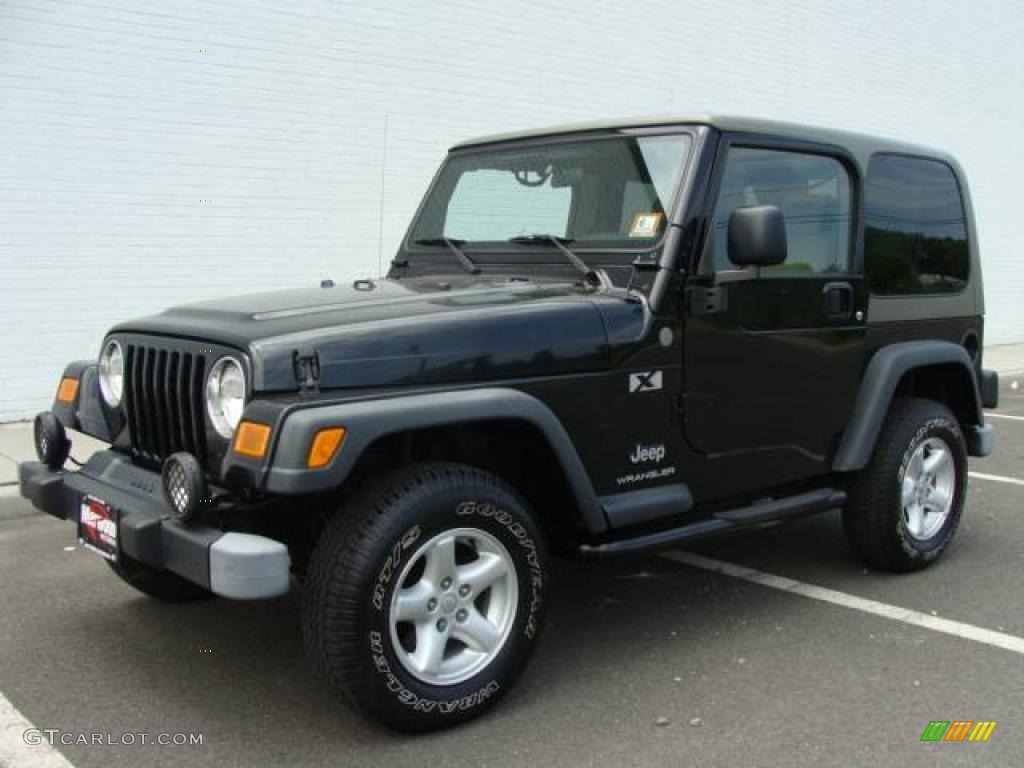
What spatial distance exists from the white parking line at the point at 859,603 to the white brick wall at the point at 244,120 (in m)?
3.23

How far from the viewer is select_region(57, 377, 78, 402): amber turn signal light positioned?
4059mm

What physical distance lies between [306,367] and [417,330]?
38 cm

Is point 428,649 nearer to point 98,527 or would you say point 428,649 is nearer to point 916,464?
point 98,527

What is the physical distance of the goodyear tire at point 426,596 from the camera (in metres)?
3.02

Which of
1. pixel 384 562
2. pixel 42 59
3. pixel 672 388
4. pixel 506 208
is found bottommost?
pixel 384 562

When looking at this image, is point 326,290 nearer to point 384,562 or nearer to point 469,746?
point 384,562

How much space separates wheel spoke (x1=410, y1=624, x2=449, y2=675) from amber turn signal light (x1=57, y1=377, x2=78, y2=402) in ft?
5.84

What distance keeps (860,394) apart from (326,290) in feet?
7.56

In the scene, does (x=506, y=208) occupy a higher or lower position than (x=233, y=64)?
lower

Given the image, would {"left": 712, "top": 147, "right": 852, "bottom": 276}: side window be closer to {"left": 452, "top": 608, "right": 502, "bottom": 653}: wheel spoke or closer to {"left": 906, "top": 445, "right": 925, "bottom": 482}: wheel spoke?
{"left": 906, "top": 445, "right": 925, "bottom": 482}: wheel spoke

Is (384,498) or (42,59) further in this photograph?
(42,59)

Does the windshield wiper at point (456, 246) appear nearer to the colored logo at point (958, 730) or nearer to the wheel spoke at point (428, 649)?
the wheel spoke at point (428, 649)

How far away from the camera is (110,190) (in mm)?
8398

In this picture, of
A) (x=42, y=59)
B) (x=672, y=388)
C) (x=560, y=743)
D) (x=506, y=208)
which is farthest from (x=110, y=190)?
(x=560, y=743)
